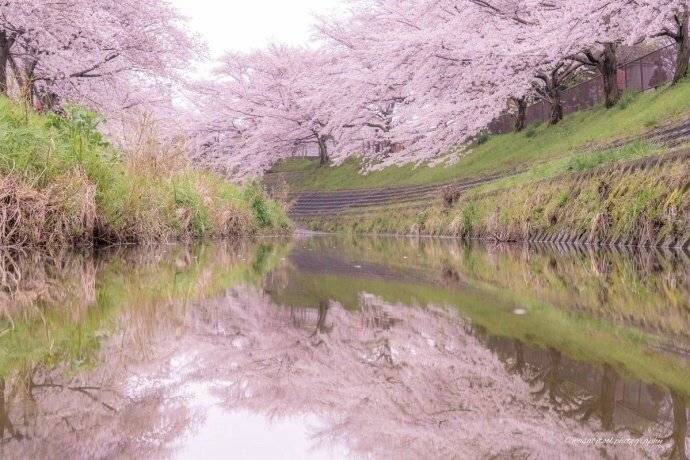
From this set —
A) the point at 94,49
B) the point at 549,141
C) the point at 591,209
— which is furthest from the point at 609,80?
the point at 94,49

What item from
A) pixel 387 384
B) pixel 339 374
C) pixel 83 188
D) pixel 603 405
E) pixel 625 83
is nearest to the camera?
pixel 603 405

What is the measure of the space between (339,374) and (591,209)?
9.71m

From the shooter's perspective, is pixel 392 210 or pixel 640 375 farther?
pixel 392 210

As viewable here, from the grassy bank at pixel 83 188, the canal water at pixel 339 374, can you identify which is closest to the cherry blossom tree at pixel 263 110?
A: the grassy bank at pixel 83 188

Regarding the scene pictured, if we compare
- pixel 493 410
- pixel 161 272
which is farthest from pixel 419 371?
pixel 161 272

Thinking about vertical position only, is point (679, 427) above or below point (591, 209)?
below

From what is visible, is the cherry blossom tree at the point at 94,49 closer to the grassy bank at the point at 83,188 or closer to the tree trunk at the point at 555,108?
the grassy bank at the point at 83,188

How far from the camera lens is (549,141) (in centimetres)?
2022

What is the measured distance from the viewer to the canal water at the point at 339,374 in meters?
1.25

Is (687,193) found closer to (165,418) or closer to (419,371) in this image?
(419,371)

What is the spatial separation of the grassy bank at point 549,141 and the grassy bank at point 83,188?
8.86m

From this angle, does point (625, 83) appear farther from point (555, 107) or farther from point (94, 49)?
point (94, 49)

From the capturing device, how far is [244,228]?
1472 centimetres

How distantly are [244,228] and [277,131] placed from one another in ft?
68.2
